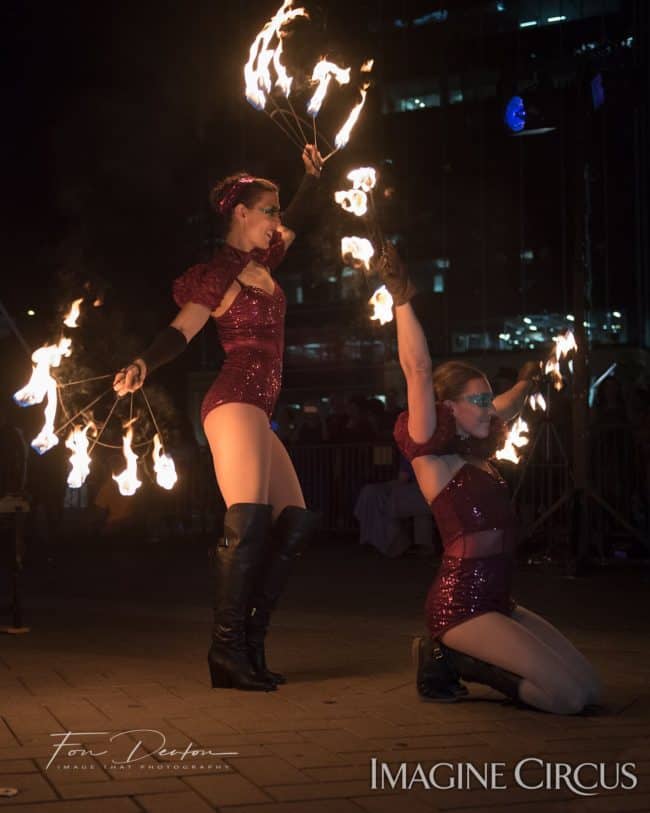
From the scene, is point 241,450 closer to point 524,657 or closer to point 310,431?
point 524,657

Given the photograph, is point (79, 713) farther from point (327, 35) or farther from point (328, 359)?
point (328, 359)

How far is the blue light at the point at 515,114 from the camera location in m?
10.6

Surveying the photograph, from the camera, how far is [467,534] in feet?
16.7

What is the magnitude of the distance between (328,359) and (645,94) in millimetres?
25980

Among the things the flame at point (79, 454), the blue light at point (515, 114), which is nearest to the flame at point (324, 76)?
the flame at point (79, 454)

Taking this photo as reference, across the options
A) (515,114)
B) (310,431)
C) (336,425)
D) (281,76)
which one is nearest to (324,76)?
(281,76)

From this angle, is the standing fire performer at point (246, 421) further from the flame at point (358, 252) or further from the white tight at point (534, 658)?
the white tight at point (534, 658)

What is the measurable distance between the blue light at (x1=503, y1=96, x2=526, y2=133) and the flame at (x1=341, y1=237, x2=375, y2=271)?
5.89 meters

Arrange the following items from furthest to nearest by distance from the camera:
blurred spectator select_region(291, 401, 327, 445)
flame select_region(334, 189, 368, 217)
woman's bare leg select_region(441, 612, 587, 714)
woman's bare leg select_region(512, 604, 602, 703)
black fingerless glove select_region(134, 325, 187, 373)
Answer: blurred spectator select_region(291, 401, 327, 445) → black fingerless glove select_region(134, 325, 187, 373) → flame select_region(334, 189, 368, 217) → woman's bare leg select_region(512, 604, 602, 703) → woman's bare leg select_region(441, 612, 587, 714)

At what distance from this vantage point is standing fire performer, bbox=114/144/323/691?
5.25 meters

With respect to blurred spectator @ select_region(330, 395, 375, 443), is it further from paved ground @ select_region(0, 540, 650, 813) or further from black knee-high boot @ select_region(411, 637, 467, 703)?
black knee-high boot @ select_region(411, 637, 467, 703)

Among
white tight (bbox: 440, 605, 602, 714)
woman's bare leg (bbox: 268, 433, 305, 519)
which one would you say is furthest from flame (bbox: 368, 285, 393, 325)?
white tight (bbox: 440, 605, 602, 714)

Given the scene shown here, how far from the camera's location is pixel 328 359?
36500mm

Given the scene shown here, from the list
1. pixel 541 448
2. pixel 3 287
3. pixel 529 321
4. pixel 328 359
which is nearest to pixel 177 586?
pixel 541 448
